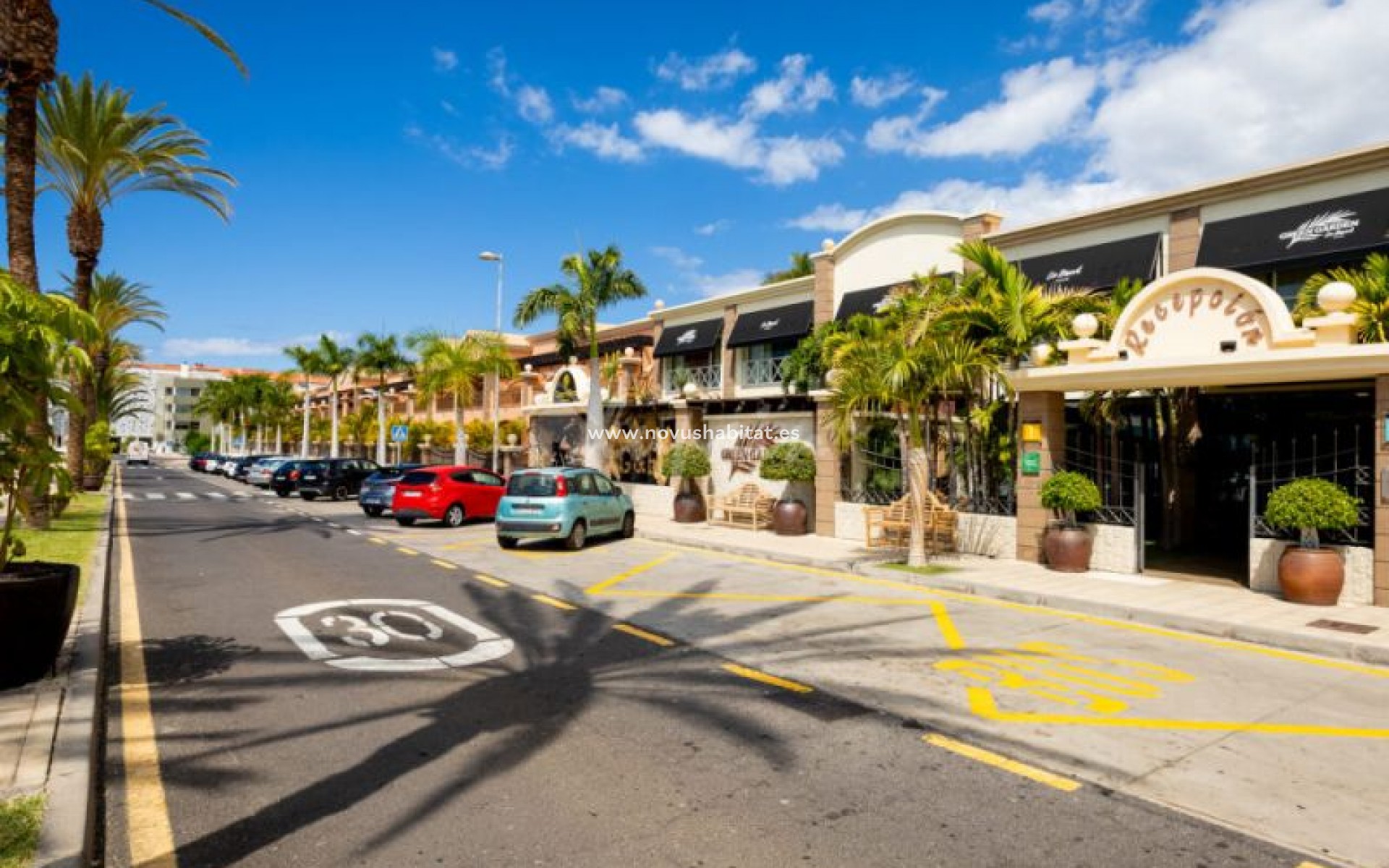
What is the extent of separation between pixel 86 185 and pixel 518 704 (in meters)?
22.8

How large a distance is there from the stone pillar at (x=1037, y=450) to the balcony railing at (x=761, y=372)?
9515 mm

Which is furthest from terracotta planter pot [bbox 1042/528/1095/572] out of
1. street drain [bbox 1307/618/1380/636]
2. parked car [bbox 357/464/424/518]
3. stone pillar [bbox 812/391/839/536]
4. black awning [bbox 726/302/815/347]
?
parked car [bbox 357/464/424/518]

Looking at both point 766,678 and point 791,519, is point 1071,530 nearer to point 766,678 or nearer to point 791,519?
point 791,519

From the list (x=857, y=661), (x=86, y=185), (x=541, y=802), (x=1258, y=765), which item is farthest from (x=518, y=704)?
(x=86, y=185)

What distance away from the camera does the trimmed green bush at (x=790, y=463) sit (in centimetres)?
1898

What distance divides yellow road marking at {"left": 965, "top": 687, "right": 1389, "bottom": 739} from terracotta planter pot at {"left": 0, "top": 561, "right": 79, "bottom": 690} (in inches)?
270

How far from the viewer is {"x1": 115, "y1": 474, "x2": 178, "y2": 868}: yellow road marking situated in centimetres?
385

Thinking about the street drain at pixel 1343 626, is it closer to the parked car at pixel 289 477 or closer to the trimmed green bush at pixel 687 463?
the trimmed green bush at pixel 687 463

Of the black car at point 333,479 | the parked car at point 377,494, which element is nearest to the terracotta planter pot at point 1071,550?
the parked car at point 377,494

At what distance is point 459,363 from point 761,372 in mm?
12570

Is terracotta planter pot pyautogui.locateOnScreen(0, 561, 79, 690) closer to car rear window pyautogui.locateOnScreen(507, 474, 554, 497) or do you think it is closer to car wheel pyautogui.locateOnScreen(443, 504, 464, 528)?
car rear window pyautogui.locateOnScreen(507, 474, 554, 497)

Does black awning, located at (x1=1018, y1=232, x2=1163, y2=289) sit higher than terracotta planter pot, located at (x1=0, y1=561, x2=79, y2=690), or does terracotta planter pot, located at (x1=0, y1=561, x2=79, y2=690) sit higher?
black awning, located at (x1=1018, y1=232, x2=1163, y2=289)

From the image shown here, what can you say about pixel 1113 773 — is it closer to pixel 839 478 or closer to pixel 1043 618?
pixel 1043 618

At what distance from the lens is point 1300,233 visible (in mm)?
13273
